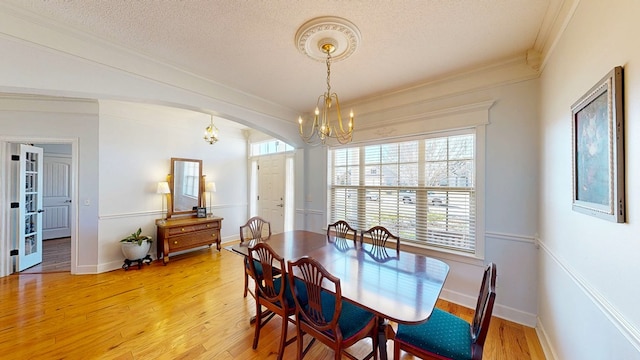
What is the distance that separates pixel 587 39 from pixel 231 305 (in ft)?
12.0

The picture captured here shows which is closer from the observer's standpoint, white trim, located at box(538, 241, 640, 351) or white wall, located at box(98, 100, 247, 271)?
white trim, located at box(538, 241, 640, 351)

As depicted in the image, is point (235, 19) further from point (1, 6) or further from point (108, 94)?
point (1, 6)

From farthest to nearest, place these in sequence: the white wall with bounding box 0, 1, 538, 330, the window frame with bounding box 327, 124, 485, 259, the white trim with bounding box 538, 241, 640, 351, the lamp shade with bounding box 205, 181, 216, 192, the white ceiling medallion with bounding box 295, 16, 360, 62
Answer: the lamp shade with bounding box 205, 181, 216, 192 → the window frame with bounding box 327, 124, 485, 259 → the white wall with bounding box 0, 1, 538, 330 → the white ceiling medallion with bounding box 295, 16, 360, 62 → the white trim with bounding box 538, 241, 640, 351

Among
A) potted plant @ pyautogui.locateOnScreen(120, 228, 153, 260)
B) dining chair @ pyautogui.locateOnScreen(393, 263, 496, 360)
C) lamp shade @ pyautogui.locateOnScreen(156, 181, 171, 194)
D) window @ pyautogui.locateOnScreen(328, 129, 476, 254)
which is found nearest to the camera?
dining chair @ pyautogui.locateOnScreen(393, 263, 496, 360)

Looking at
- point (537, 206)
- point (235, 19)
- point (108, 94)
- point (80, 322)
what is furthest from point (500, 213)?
point (80, 322)

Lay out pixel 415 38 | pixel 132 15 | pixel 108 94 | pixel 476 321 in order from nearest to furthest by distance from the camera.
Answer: pixel 476 321
pixel 132 15
pixel 415 38
pixel 108 94

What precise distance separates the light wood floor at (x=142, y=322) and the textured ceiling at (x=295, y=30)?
265cm

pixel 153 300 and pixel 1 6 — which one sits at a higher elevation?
pixel 1 6

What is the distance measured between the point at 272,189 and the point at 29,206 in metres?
3.97

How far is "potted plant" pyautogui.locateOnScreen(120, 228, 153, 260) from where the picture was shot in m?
3.67

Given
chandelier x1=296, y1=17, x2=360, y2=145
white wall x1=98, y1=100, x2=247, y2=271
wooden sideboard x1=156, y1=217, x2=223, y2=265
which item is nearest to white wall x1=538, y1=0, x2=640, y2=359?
chandelier x1=296, y1=17, x2=360, y2=145

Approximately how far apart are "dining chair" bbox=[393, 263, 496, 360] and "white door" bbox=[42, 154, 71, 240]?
788 cm

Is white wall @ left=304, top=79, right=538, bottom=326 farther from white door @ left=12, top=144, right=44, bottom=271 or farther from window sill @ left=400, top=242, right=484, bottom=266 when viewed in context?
white door @ left=12, top=144, right=44, bottom=271

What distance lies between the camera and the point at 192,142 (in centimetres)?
469
